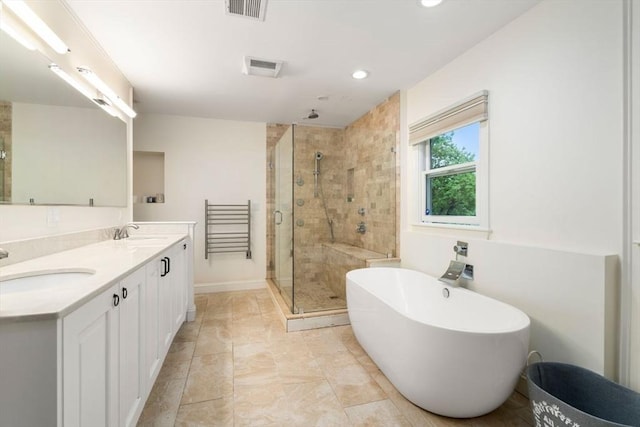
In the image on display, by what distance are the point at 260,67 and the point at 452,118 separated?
5.66 ft

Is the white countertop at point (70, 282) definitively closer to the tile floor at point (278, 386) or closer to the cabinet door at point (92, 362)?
the cabinet door at point (92, 362)

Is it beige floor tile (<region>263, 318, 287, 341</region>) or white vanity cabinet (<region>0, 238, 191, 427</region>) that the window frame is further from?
white vanity cabinet (<region>0, 238, 191, 427</region>)

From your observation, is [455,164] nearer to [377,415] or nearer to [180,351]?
[377,415]

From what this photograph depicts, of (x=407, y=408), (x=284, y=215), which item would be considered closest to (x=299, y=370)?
(x=407, y=408)

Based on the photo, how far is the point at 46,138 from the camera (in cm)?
161

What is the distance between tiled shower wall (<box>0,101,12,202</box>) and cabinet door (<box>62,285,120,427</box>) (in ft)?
2.77

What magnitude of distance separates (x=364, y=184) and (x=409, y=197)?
92cm

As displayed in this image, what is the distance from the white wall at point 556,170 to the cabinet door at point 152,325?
222 cm

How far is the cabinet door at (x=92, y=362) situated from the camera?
77 centimetres

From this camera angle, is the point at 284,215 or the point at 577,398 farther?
the point at 284,215

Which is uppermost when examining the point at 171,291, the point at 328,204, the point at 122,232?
the point at 328,204

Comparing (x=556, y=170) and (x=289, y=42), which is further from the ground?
(x=289, y=42)

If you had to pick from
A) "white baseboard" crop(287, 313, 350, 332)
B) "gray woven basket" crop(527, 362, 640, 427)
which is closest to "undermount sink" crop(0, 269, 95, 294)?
"white baseboard" crop(287, 313, 350, 332)

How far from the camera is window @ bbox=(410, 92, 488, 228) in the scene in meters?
2.14
